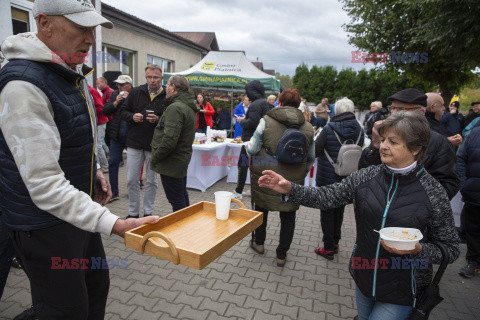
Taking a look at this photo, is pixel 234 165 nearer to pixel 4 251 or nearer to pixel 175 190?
pixel 175 190

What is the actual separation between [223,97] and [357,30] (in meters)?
7.85

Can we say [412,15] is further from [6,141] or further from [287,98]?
[6,141]

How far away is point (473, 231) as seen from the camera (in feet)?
12.6

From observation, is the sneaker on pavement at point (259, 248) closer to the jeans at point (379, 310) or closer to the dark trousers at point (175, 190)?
the dark trousers at point (175, 190)

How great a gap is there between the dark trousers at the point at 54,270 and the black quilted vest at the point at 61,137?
7 cm

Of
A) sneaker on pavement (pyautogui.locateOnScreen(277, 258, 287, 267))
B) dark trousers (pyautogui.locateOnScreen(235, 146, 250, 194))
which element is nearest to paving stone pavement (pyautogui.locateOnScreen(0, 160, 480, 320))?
sneaker on pavement (pyautogui.locateOnScreen(277, 258, 287, 267))

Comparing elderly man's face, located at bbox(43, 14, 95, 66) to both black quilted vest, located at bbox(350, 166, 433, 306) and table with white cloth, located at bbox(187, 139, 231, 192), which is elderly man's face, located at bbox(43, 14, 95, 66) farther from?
table with white cloth, located at bbox(187, 139, 231, 192)

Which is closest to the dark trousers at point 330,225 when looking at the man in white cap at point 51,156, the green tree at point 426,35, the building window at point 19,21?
the man in white cap at point 51,156

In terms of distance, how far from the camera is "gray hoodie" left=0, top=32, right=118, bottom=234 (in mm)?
1292

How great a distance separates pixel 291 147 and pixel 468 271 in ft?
9.33

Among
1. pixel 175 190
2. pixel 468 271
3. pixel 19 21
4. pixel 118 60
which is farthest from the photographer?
pixel 118 60

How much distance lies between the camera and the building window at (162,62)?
1333 centimetres

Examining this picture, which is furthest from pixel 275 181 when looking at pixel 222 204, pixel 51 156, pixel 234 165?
pixel 234 165

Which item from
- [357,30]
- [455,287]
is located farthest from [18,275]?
[357,30]
